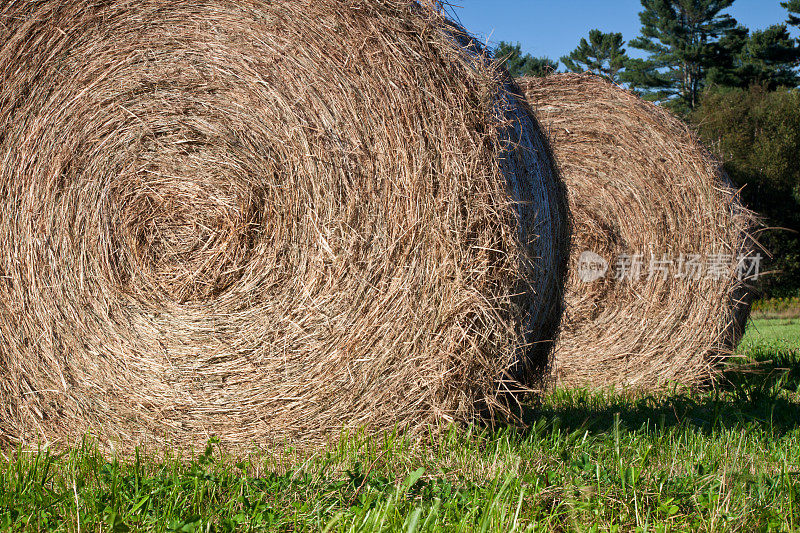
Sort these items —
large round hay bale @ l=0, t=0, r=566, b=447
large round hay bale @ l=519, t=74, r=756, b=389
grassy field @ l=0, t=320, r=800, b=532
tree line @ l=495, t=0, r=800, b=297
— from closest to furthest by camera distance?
grassy field @ l=0, t=320, r=800, b=532
large round hay bale @ l=0, t=0, r=566, b=447
large round hay bale @ l=519, t=74, r=756, b=389
tree line @ l=495, t=0, r=800, b=297

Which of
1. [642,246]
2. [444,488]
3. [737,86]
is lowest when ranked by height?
[444,488]

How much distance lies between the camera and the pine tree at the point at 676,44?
3188 centimetres

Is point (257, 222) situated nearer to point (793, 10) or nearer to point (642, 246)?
point (642, 246)

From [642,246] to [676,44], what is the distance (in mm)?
30352

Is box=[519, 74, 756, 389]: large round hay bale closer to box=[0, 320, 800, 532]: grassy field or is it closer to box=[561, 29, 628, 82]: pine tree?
box=[0, 320, 800, 532]: grassy field

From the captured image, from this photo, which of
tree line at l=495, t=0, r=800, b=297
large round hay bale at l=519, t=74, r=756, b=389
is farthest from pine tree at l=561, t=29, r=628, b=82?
large round hay bale at l=519, t=74, r=756, b=389

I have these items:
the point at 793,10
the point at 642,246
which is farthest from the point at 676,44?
the point at 642,246

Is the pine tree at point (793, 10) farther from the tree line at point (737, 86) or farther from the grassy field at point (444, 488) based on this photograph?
the grassy field at point (444, 488)

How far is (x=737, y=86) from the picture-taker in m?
28.6

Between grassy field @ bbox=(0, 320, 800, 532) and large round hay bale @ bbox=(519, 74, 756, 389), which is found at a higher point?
large round hay bale @ bbox=(519, 74, 756, 389)

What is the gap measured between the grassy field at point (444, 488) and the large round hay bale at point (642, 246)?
2623 millimetres

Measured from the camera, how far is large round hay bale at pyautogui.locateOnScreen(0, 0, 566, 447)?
349 cm

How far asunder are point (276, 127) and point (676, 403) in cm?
364

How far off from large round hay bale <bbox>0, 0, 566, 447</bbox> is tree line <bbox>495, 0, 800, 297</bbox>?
9.78 metres
